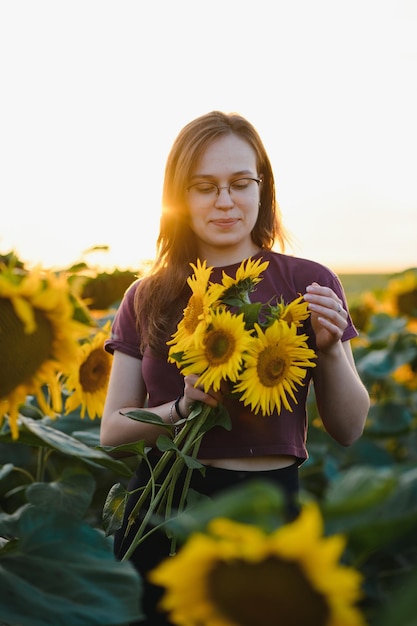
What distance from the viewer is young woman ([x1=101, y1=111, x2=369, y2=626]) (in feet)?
5.57

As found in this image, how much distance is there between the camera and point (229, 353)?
1278 millimetres

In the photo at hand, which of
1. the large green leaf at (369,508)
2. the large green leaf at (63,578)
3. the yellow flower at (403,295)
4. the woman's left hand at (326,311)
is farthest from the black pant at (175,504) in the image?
the yellow flower at (403,295)

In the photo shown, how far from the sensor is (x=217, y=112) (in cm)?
200

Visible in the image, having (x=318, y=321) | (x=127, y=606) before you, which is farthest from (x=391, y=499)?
(x=318, y=321)

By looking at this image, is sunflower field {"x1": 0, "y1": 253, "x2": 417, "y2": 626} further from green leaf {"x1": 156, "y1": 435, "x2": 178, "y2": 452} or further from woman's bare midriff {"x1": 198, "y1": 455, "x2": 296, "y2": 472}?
woman's bare midriff {"x1": 198, "y1": 455, "x2": 296, "y2": 472}

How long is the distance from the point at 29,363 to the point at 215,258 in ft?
3.28

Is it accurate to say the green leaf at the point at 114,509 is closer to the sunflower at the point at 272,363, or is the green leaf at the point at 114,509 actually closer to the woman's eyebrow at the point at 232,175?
the sunflower at the point at 272,363

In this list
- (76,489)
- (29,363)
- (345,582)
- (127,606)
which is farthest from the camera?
(76,489)

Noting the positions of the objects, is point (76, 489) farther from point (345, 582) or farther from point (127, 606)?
point (345, 582)

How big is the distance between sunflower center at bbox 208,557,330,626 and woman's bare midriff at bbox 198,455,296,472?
1138 millimetres

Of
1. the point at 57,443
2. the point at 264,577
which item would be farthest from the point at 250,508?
the point at 57,443

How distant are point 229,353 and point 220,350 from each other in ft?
0.06

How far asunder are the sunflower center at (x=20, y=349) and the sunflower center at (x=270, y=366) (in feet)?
1.42

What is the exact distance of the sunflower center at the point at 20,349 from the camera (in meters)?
0.91
